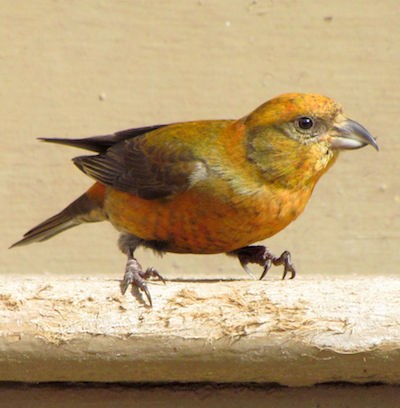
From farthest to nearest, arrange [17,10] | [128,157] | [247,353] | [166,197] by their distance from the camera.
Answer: [17,10], [128,157], [166,197], [247,353]

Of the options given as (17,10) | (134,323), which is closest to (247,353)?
(134,323)

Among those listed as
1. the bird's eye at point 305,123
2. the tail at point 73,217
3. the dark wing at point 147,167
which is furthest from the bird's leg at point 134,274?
the bird's eye at point 305,123

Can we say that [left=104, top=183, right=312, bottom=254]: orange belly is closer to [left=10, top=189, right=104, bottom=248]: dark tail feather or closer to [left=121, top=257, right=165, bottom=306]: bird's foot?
[left=121, top=257, right=165, bottom=306]: bird's foot

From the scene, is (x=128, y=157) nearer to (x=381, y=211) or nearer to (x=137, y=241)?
(x=137, y=241)

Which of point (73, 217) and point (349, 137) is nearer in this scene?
point (349, 137)

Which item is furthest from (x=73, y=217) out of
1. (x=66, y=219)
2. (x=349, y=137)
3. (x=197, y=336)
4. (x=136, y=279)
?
(x=197, y=336)

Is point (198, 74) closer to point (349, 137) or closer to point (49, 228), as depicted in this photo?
point (49, 228)
